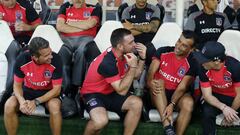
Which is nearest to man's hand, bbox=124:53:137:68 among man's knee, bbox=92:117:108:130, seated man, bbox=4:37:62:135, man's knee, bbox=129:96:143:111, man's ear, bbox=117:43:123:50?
man's ear, bbox=117:43:123:50

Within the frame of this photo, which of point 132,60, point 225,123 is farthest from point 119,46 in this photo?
point 225,123

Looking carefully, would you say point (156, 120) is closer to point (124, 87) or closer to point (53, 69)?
point (124, 87)

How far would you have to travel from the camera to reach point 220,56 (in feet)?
15.6

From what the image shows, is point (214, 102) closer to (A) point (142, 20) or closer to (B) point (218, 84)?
(B) point (218, 84)

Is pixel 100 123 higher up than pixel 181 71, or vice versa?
pixel 181 71

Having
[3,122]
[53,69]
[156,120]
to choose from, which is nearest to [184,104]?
[156,120]

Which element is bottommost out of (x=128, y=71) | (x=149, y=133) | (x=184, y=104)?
(x=149, y=133)

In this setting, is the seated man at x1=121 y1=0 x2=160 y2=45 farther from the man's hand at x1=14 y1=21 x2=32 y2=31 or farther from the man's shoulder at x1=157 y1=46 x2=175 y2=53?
the man's hand at x1=14 y1=21 x2=32 y2=31

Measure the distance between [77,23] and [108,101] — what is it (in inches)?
54.8

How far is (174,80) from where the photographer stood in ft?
17.0

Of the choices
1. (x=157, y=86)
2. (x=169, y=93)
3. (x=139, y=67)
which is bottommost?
(x=169, y=93)

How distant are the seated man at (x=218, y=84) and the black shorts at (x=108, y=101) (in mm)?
759

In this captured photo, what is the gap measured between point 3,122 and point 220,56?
224 centimetres

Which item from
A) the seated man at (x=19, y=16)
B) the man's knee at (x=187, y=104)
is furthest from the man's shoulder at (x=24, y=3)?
the man's knee at (x=187, y=104)
